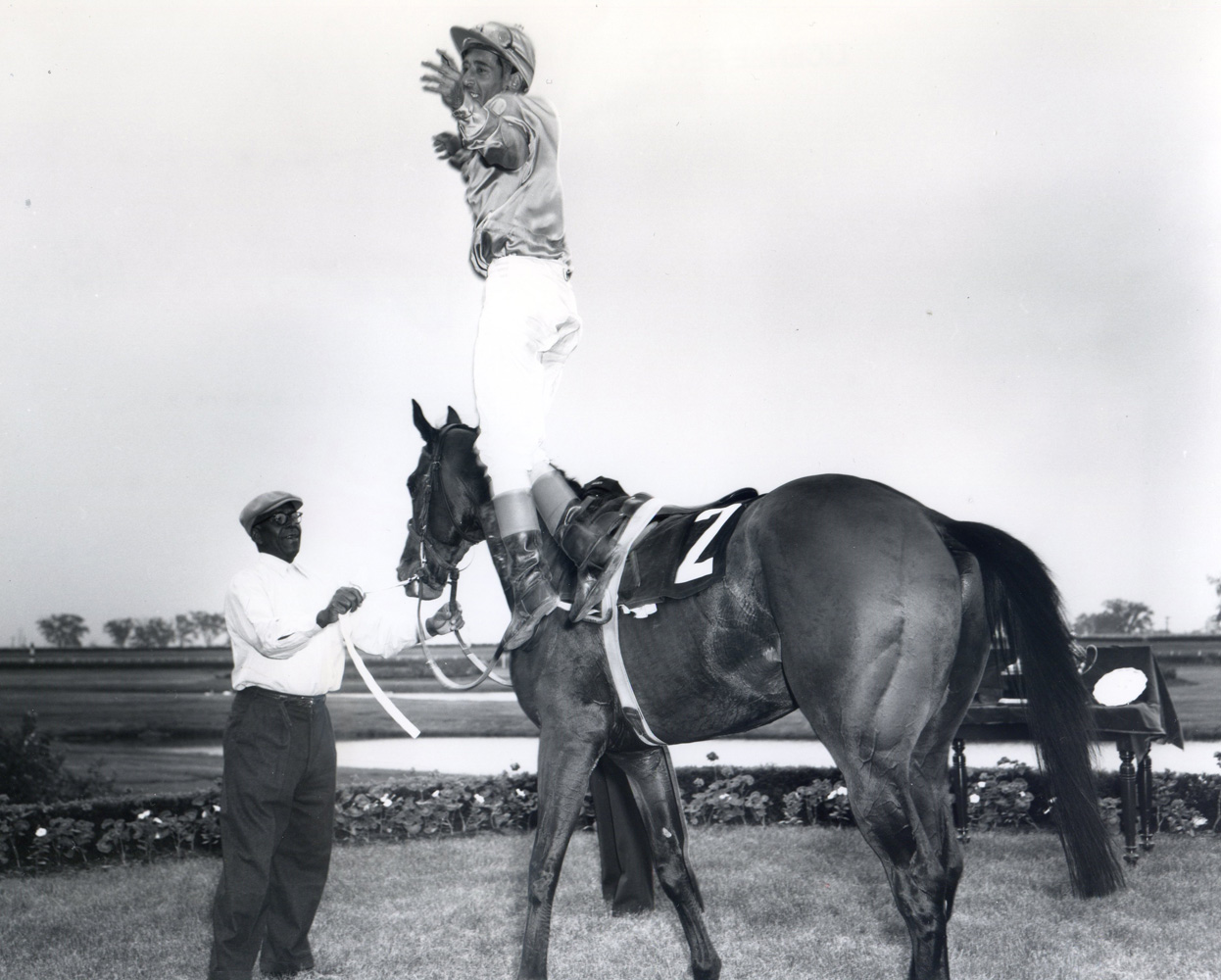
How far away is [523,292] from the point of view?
11.1ft

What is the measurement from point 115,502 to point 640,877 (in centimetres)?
467

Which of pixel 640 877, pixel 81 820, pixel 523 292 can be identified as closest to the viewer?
pixel 523 292

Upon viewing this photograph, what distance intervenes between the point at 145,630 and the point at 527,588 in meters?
5.33

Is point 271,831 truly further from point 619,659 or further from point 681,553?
point 681,553

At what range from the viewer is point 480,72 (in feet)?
11.3

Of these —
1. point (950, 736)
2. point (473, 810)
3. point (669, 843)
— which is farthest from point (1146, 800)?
point (473, 810)

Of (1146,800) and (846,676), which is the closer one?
(846,676)

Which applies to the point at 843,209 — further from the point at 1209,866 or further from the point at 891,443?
the point at 1209,866

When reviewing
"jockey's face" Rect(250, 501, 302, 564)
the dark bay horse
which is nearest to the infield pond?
"jockey's face" Rect(250, 501, 302, 564)

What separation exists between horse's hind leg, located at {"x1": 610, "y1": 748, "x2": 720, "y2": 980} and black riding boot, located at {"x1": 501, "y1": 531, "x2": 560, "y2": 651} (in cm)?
62

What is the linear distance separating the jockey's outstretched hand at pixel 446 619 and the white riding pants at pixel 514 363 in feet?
1.98

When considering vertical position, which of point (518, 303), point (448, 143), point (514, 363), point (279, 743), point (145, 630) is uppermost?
point (448, 143)

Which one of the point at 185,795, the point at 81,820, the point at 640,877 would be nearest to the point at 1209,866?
the point at 640,877

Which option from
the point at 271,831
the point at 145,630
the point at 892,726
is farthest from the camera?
the point at 145,630
